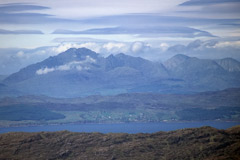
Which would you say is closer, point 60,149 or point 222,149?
point 222,149

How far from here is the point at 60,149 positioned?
108 meters

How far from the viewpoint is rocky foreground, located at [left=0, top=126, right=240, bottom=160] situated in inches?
3944

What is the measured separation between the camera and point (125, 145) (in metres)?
108

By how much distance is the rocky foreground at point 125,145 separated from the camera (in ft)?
329

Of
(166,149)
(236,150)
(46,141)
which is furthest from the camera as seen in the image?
(46,141)

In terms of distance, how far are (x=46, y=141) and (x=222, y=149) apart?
4278cm

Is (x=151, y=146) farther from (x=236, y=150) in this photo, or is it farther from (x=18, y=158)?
(x=18, y=158)

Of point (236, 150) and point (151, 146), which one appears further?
point (151, 146)

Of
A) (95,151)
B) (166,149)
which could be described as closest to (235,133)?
(166,149)

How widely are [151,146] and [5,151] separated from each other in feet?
112

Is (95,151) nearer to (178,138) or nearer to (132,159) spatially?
(132,159)

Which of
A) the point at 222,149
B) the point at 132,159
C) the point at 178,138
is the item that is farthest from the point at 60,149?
the point at 222,149

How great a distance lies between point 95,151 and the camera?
105 m

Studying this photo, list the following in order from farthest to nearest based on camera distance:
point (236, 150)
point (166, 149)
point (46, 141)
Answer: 1. point (46, 141)
2. point (166, 149)
3. point (236, 150)
